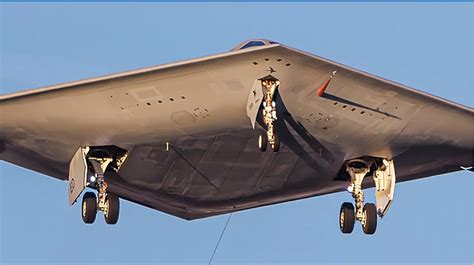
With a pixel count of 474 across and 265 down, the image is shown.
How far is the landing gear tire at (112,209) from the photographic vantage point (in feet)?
158

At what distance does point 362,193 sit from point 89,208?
31.6ft

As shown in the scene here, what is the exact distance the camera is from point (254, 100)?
41.2 meters

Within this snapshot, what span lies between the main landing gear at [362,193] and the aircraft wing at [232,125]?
0.55 metres

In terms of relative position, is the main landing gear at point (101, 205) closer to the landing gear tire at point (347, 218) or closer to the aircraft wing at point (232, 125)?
the aircraft wing at point (232, 125)

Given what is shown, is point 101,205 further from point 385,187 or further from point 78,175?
point 385,187

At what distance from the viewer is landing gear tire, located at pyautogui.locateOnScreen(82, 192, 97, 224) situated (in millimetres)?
48062

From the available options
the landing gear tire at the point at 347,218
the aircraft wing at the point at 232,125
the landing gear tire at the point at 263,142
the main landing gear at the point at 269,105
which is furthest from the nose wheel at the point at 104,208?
the main landing gear at the point at 269,105

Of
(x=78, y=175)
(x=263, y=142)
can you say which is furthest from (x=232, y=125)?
(x=78, y=175)

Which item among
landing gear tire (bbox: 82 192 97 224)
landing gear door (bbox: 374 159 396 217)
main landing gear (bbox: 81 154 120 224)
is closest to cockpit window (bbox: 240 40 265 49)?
landing gear door (bbox: 374 159 396 217)

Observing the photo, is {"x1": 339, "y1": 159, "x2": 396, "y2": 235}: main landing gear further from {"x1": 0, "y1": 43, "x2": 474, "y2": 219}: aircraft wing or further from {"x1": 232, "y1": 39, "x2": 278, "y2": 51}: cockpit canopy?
{"x1": 232, "y1": 39, "x2": 278, "y2": 51}: cockpit canopy

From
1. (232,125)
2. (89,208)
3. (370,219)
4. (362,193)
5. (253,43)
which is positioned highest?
(253,43)

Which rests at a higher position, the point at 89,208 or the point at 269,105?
the point at 269,105

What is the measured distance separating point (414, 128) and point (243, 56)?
740 cm

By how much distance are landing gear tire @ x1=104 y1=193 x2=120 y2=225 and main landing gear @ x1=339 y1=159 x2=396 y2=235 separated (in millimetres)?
Result: 7968
